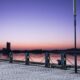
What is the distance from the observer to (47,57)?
22234 mm

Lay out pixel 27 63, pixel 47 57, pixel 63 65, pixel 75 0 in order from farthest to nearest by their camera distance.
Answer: pixel 27 63
pixel 47 57
pixel 63 65
pixel 75 0

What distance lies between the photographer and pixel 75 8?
1650cm

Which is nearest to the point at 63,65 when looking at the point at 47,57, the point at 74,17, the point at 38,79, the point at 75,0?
the point at 47,57

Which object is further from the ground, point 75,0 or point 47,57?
point 75,0

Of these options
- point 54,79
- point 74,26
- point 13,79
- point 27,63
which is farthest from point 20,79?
point 27,63

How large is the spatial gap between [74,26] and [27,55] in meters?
10.5

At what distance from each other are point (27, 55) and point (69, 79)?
45.3ft

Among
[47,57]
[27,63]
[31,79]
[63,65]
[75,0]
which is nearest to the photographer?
[31,79]

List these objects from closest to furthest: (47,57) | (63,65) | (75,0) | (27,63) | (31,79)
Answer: (31,79) → (75,0) → (63,65) → (47,57) → (27,63)

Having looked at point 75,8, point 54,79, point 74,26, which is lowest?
point 54,79

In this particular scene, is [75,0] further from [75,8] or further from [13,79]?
[13,79]

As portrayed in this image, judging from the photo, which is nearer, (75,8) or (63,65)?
(75,8)

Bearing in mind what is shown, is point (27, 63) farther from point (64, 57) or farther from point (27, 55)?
point (64, 57)

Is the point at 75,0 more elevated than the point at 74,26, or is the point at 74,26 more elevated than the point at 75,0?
the point at 75,0
